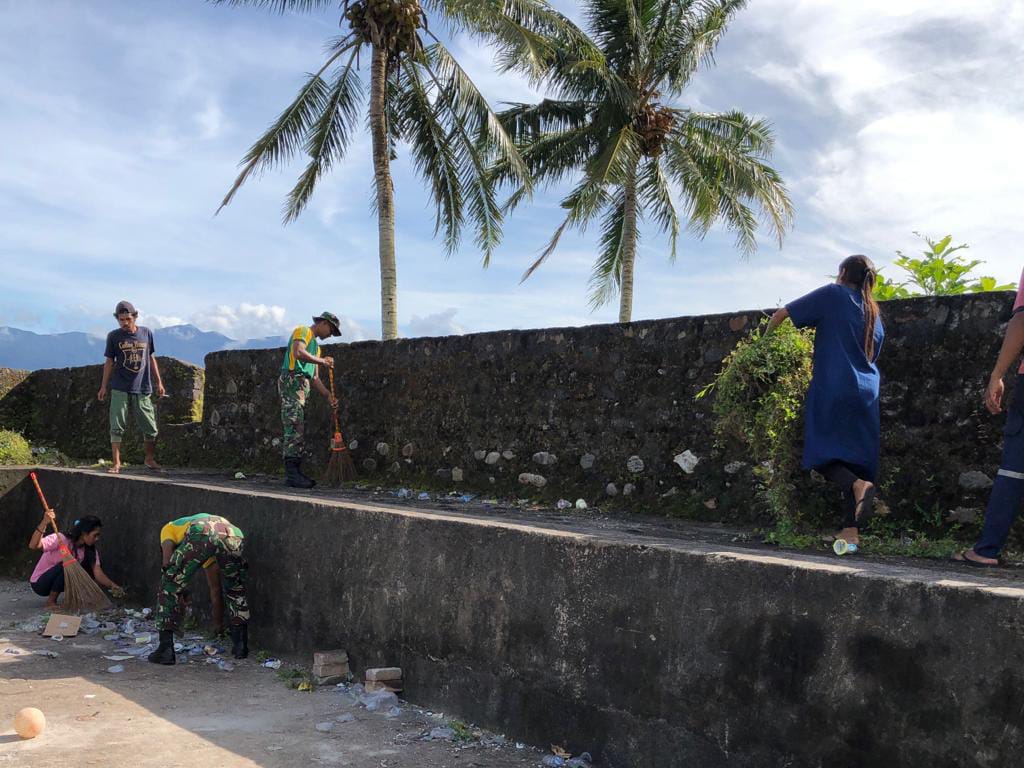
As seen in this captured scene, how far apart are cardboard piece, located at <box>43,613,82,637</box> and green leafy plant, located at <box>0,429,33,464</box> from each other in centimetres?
429

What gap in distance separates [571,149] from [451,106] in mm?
5370

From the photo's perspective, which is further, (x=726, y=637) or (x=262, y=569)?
(x=262, y=569)

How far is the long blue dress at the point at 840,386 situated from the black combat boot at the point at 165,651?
12.5 ft

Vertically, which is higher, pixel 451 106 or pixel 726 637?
pixel 451 106

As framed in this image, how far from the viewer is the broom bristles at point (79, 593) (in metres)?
6.70

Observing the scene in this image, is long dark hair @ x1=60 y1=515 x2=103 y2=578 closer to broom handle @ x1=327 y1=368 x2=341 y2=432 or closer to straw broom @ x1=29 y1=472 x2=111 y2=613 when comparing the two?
straw broom @ x1=29 y1=472 x2=111 y2=613

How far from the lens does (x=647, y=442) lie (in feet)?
17.3

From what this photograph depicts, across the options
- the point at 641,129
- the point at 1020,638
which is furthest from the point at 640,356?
the point at 641,129

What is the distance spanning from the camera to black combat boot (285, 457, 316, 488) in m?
6.92

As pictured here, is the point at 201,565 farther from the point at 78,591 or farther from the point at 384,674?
the point at 78,591

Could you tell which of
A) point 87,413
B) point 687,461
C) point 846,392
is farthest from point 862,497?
point 87,413

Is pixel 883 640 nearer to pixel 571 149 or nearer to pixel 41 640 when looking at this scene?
pixel 41 640

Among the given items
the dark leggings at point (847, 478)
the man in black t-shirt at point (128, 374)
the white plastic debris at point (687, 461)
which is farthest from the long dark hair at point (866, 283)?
the man in black t-shirt at point (128, 374)

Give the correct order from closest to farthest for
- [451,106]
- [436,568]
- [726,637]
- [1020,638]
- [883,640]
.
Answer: [1020,638]
[883,640]
[726,637]
[436,568]
[451,106]
